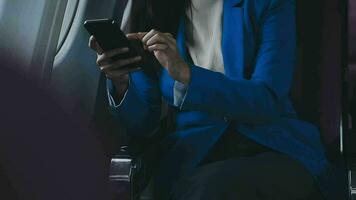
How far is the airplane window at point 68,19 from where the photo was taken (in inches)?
62.3

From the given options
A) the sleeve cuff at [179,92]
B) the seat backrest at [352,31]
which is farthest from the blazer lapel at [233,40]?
the seat backrest at [352,31]

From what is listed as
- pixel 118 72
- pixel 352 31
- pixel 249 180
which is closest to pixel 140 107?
pixel 118 72

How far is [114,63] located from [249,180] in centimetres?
31

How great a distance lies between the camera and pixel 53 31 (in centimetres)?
158

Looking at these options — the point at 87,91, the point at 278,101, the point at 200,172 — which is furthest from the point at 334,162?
the point at 87,91

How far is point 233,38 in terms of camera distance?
126 centimetres

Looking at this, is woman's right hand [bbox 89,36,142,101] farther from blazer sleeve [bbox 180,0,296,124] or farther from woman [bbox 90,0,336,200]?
blazer sleeve [bbox 180,0,296,124]

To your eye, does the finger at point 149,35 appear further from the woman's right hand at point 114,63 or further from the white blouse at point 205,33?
the white blouse at point 205,33

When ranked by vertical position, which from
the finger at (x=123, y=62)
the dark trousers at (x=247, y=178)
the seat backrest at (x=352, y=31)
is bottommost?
the dark trousers at (x=247, y=178)

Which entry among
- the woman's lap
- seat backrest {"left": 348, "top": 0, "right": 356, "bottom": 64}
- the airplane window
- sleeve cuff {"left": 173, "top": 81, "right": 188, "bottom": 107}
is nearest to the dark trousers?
the woman's lap

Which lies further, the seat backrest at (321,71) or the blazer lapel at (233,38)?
the seat backrest at (321,71)

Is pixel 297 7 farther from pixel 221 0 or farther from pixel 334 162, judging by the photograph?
pixel 334 162

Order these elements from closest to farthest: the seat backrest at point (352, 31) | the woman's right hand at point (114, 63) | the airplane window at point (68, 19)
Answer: the woman's right hand at point (114, 63)
the seat backrest at point (352, 31)
the airplane window at point (68, 19)

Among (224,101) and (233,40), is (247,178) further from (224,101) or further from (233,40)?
(233,40)
